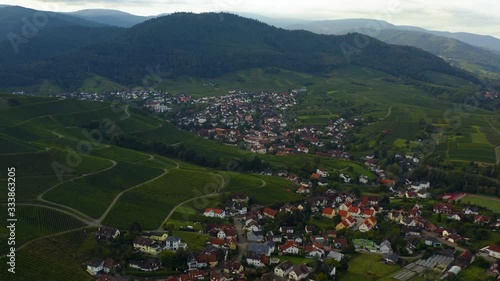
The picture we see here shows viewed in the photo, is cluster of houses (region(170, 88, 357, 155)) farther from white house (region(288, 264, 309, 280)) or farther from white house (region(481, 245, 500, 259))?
white house (region(288, 264, 309, 280))

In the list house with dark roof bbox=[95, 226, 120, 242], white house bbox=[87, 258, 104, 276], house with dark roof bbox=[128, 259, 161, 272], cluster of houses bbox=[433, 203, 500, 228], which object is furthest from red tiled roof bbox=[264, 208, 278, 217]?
white house bbox=[87, 258, 104, 276]

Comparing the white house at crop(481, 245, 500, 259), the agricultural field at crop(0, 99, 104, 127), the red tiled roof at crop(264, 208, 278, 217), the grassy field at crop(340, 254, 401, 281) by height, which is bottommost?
the red tiled roof at crop(264, 208, 278, 217)

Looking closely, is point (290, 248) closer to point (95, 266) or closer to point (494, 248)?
point (95, 266)

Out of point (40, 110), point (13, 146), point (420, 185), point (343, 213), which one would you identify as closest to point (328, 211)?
point (343, 213)

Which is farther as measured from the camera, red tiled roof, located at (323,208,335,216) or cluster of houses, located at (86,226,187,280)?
red tiled roof, located at (323,208,335,216)

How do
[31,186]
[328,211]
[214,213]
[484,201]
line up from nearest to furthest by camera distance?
[31,186]
[214,213]
[328,211]
[484,201]
